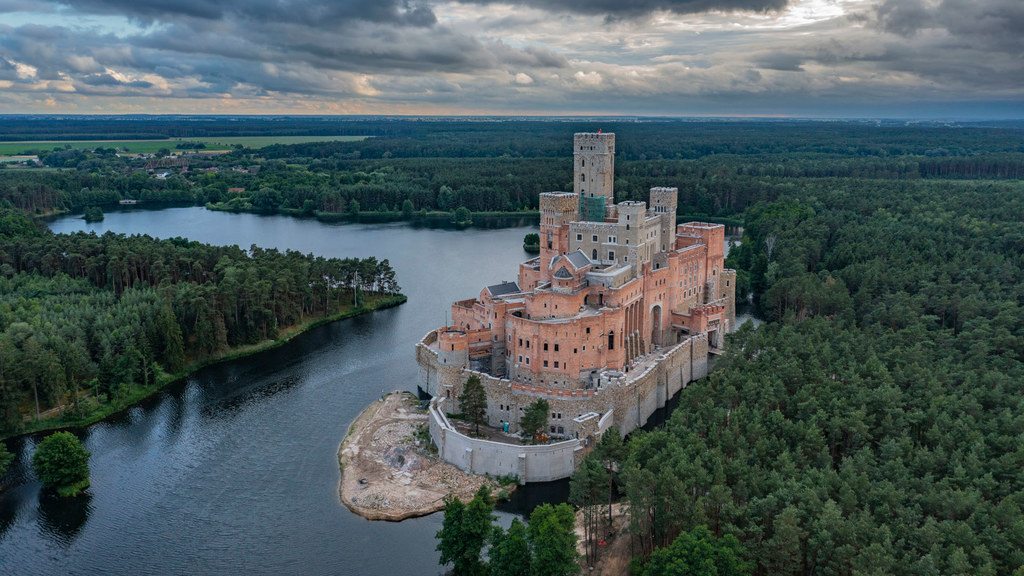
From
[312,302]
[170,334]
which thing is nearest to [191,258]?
[312,302]

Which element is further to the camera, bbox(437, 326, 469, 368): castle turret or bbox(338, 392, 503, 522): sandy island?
bbox(437, 326, 469, 368): castle turret

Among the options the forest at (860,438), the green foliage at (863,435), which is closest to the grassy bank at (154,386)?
the forest at (860,438)

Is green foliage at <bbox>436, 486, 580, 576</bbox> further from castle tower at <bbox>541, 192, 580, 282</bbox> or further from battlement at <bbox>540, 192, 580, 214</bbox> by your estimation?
battlement at <bbox>540, 192, 580, 214</bbox>

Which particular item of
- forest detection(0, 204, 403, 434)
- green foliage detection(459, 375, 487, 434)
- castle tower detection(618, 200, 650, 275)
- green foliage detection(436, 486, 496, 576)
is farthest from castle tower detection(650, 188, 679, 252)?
green foliage detection(436, 486, 496, 576)

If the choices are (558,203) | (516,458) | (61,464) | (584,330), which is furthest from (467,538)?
(558,203)

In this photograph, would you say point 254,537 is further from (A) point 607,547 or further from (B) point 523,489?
(A) point 607,547

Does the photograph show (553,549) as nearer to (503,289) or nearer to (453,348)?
(453,348)
